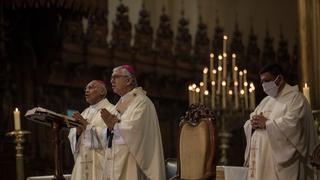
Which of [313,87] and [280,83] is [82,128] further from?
[313,87]

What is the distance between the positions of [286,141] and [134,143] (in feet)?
5.19

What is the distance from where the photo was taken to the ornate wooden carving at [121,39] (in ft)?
46.9

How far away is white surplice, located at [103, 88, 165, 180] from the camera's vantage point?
898 centimetres

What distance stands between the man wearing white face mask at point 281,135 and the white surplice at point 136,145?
39.8 inches

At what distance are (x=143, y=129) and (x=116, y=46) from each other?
5400mm

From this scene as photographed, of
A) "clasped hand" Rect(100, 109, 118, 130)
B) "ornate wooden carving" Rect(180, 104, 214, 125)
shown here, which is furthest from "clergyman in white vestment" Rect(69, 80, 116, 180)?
"ornate wooden carving" Rect(180, 104, 214, 125)

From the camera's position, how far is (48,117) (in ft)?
29.7

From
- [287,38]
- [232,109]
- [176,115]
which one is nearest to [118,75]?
[232,109]

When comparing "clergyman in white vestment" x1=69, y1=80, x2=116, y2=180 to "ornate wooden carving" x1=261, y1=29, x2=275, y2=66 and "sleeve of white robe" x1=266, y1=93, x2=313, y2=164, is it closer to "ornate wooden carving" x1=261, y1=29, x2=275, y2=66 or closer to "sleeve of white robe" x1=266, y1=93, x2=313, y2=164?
"sleeve of white robe" x1=266, y1=93, x2=313, y2=164

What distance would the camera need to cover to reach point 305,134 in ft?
27.3

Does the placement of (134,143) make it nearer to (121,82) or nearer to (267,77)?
(121,82)

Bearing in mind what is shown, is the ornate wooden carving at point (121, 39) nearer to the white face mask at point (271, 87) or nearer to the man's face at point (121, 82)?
the man's face at point (121, 82)

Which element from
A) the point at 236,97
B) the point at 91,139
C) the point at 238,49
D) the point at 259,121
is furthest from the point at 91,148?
the point at 238,49

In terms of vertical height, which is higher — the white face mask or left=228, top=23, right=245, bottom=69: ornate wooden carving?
left=228, top=23, right=245, bottom=69: ornate wooden carving
